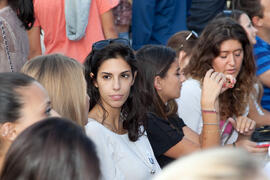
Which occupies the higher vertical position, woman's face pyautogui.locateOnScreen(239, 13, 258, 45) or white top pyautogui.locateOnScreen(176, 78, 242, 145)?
woman's face pyautogui.locateOnScreen(239, 13, 258, 45)

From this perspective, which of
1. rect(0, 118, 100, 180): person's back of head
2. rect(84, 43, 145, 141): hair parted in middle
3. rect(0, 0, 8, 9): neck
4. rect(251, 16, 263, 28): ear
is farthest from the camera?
rect(251, 16, 263, 28): ear

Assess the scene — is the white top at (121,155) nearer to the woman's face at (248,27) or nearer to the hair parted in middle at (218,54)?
the hair parted in middle at (218,54)

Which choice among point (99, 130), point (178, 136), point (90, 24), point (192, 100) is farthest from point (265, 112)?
point (99, 130)

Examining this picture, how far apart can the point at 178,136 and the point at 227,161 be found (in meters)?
2.47

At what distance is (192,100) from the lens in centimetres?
391

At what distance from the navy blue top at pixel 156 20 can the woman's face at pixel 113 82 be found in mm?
1856

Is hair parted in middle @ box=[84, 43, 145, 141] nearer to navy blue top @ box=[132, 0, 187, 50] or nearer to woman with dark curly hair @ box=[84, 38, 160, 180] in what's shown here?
woman with dark curly hair @ box=[84, 38, 160, 180]

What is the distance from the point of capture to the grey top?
323 cm

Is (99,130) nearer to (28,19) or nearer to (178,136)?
(178,136)

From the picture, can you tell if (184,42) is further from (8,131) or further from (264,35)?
(8,131)

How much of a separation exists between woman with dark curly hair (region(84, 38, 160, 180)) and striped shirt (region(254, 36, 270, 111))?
1.67 m

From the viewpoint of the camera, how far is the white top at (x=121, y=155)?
2.78 metres

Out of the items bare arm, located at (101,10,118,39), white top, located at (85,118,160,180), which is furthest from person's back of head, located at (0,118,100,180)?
bare arm, located at (101,10,118,39)

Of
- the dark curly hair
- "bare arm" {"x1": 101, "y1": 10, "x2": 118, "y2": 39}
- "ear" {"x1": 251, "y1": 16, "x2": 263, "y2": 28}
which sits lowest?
"ear" {"x1": 251, "y1": 16, "x2": 263, "y2": 28}
